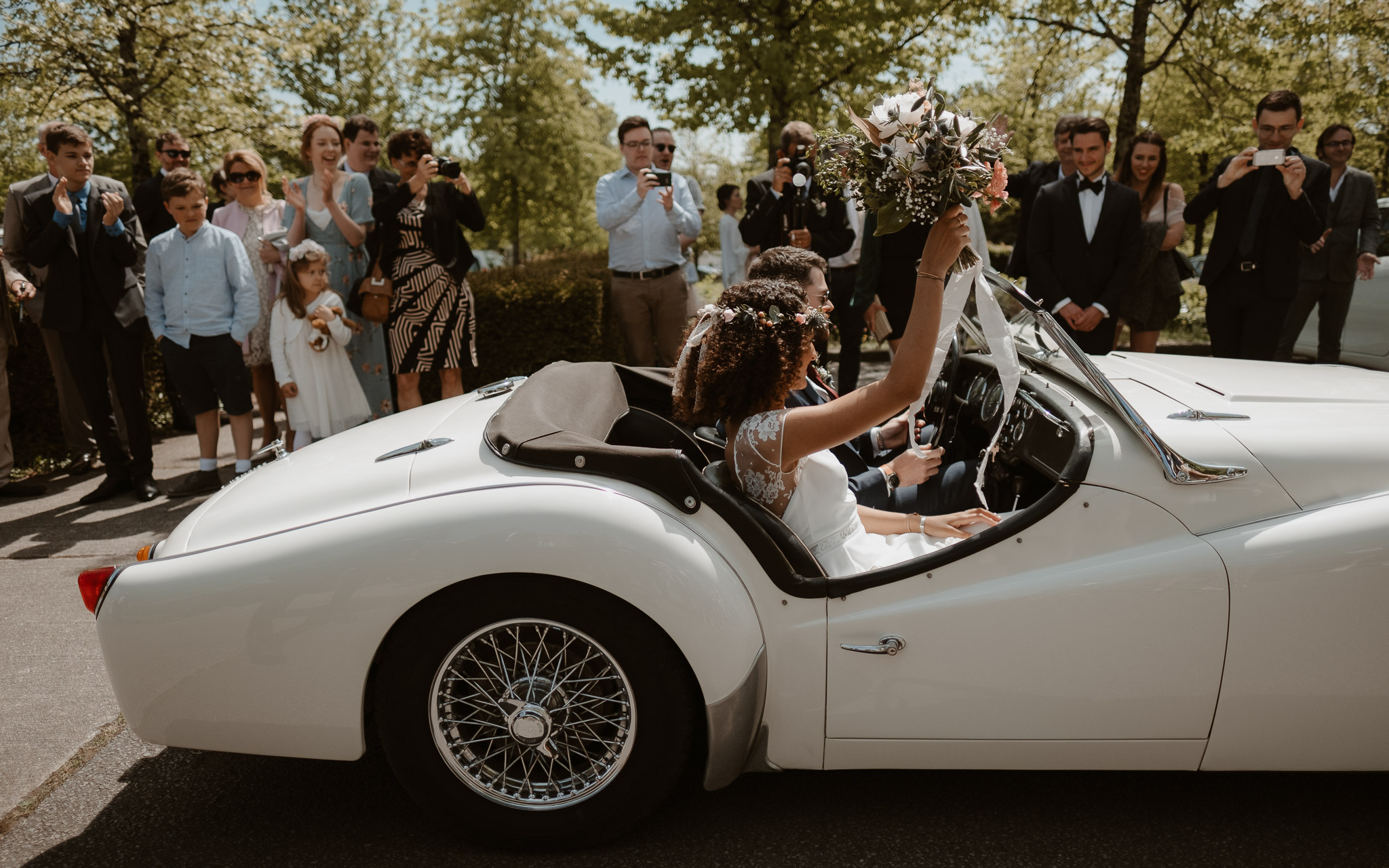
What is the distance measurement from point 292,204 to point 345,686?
4502 mm

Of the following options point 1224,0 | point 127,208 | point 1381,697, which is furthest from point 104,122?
point 1381,697

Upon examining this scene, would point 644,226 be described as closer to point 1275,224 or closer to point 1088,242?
point 1088,242

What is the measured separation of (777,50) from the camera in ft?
39.4

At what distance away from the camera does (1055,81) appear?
1445cm

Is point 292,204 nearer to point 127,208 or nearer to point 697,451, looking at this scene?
point 127,208

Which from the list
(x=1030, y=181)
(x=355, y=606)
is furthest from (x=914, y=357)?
(x=1030, y=181)

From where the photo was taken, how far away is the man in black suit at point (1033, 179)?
624 centimetres

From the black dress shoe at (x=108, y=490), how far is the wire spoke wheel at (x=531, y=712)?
490cm

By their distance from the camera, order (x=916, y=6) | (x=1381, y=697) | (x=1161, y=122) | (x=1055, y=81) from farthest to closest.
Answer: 1. (x=1161, y=122)
2. (x=1055, y=81)
3. (x=916, y=6)
4. (x=1381, y=697)

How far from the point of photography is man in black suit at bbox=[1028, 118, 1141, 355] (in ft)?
18.3

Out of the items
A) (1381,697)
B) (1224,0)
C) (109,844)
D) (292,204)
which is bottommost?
(109,844)

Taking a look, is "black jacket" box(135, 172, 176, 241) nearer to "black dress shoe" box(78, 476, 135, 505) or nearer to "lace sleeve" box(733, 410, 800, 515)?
"black dress shoe" box(78, 476, 135, 505)

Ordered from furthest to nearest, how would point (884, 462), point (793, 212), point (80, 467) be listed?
1. point (80, 467)
2. point (793, 212)
3. point (884, 462)

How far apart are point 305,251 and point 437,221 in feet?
2.65
